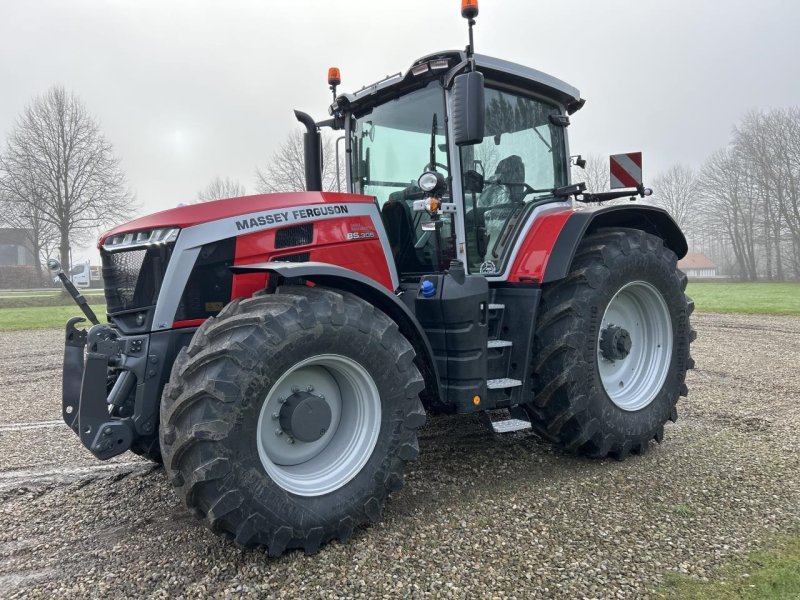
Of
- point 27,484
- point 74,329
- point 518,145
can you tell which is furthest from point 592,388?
point 27,484

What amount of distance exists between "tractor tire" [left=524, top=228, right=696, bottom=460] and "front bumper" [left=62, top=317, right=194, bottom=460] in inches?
90.8

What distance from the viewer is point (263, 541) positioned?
104 inches

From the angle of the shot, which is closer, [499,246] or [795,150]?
[499,246]

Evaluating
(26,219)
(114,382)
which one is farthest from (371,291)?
(26,219)

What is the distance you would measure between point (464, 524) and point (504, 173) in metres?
2.44

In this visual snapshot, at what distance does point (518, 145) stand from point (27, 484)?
421cm

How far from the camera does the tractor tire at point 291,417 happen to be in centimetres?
254

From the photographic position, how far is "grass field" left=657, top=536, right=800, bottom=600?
243 cm

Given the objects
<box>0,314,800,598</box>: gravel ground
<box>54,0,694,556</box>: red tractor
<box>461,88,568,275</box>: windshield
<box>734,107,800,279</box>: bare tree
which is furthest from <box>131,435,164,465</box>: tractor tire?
<box>734,107,800,279</box>: bare tree

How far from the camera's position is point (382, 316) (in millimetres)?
3074

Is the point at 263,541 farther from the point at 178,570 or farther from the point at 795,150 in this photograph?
the point at 795,150

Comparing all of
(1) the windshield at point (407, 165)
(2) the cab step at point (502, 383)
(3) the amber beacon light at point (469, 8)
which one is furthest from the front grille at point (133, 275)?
(3) the amber beacon light at point (469, 8)

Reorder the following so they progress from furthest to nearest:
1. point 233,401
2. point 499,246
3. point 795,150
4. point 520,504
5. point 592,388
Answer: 1. point 795,150
2. point 499,246
3. point 592,388
4. point 520,504
5. point 233,401

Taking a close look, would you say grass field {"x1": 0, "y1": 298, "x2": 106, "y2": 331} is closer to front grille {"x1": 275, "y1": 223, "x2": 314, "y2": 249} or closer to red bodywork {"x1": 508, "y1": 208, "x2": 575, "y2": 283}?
front grille {"x1": 275, "y1": 223, "x2": 314, "y2": 249}
